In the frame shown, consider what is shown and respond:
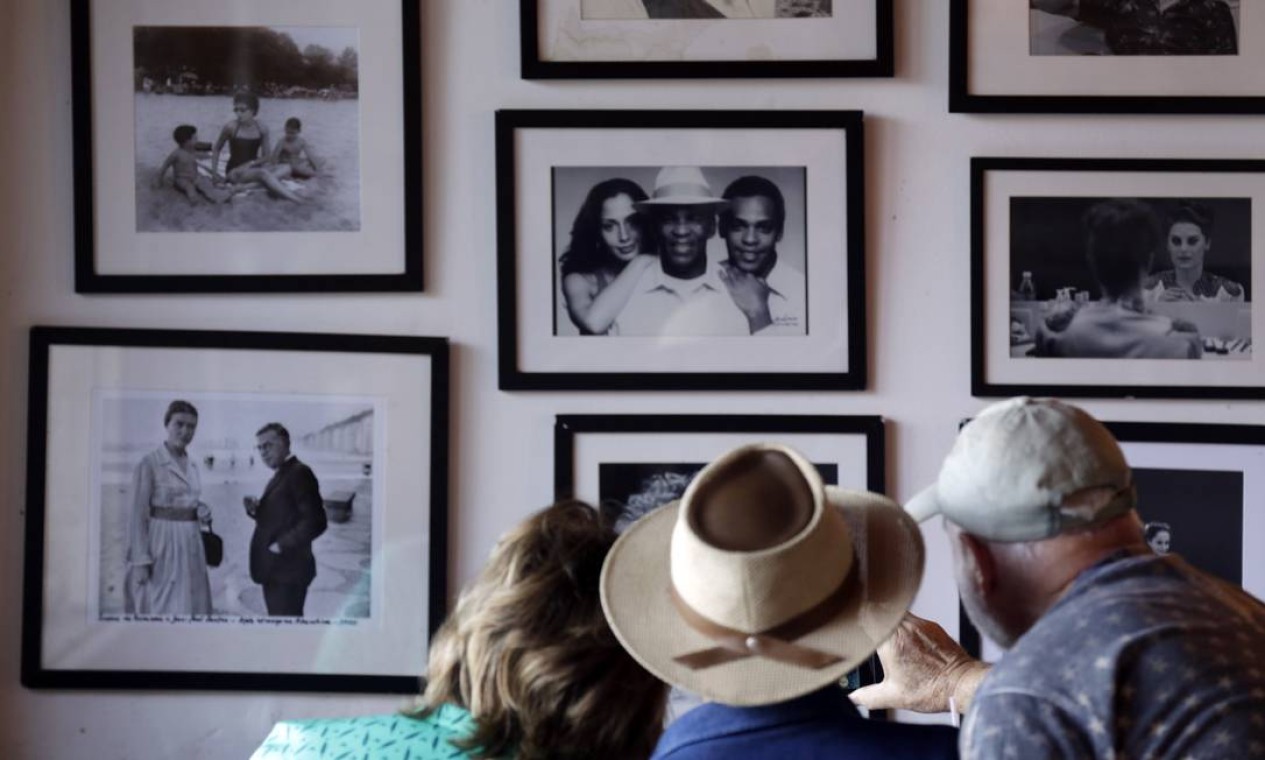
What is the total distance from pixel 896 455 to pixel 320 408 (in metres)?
0.92

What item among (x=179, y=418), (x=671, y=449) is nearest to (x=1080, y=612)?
(x=671, y=449)

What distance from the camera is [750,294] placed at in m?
2.03

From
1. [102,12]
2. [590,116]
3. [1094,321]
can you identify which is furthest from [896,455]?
[102,12]

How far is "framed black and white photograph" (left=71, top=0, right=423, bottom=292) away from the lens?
6.63 feet

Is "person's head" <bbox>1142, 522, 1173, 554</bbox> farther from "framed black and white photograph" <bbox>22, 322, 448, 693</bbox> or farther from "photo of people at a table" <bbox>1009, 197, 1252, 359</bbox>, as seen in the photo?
"framed black and white photograph" <bbox>22, 322, 448, 693</bbox>

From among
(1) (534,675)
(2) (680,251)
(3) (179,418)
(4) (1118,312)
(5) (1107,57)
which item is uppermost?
(5) (1107,57)

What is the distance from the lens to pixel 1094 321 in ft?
6.66

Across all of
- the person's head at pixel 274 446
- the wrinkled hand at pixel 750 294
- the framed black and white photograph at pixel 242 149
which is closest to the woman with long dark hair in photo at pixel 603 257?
the wrinkled hand at pixel 750 294

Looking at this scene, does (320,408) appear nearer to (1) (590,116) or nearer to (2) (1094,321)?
(1) (590,116)

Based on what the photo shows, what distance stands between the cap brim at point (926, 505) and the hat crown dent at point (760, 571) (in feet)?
0.30

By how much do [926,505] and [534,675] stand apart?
0.40 m

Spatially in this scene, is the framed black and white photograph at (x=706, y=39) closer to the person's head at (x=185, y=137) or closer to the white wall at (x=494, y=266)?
the white wall at (x=494, y=266)

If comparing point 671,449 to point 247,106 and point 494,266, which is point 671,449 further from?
point 247,106

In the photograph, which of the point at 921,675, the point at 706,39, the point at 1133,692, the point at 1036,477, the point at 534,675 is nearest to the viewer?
the point at 1133,692
